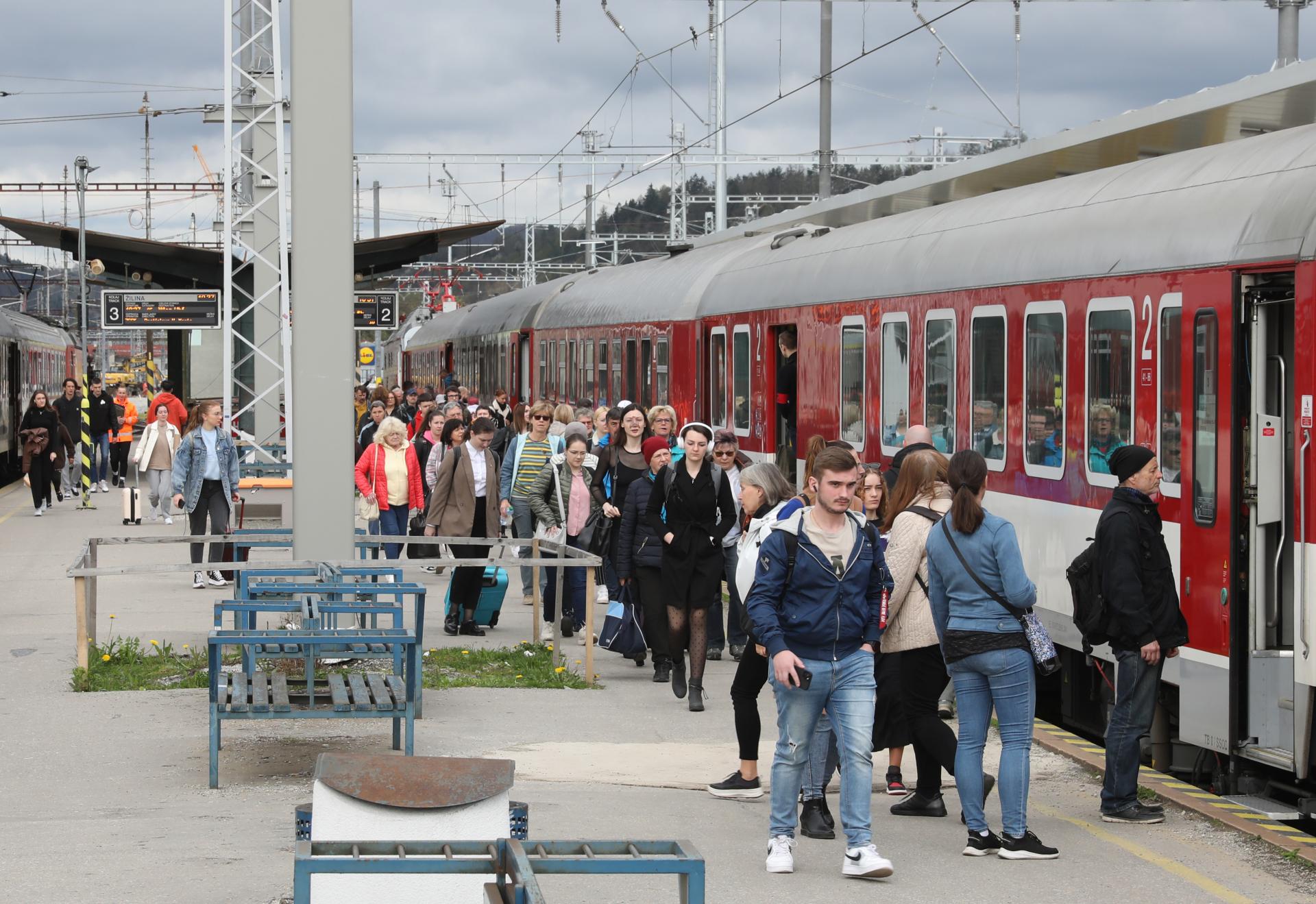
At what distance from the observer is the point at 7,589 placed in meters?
16.7

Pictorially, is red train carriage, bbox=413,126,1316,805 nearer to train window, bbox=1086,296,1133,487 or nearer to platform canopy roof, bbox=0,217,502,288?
train window, bbox=1086,296,1133,487

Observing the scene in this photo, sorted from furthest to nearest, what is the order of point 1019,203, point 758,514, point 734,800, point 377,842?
point 1019,203 → point 758,514 → point 734,800 → point 377,842

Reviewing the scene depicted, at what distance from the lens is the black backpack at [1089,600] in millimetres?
8047

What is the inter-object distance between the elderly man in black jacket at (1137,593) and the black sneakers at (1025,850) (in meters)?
0.80

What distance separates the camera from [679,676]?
11.3 m

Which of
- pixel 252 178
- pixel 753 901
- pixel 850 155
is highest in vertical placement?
pixel 850 155

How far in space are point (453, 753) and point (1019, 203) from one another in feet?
18.4

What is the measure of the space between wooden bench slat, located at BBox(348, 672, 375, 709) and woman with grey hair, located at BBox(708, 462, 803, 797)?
172 cm

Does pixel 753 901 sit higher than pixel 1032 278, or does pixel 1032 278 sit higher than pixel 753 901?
pixel 1032 278

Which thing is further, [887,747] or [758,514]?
[758,514]

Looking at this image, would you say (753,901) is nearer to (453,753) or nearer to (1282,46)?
(453,753)

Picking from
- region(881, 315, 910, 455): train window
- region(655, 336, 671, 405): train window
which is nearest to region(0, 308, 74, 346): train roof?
region(655, 336, 671, 405): train window

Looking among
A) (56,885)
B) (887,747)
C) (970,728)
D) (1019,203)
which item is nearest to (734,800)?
(887,747)

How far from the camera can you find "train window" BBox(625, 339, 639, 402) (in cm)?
2328
